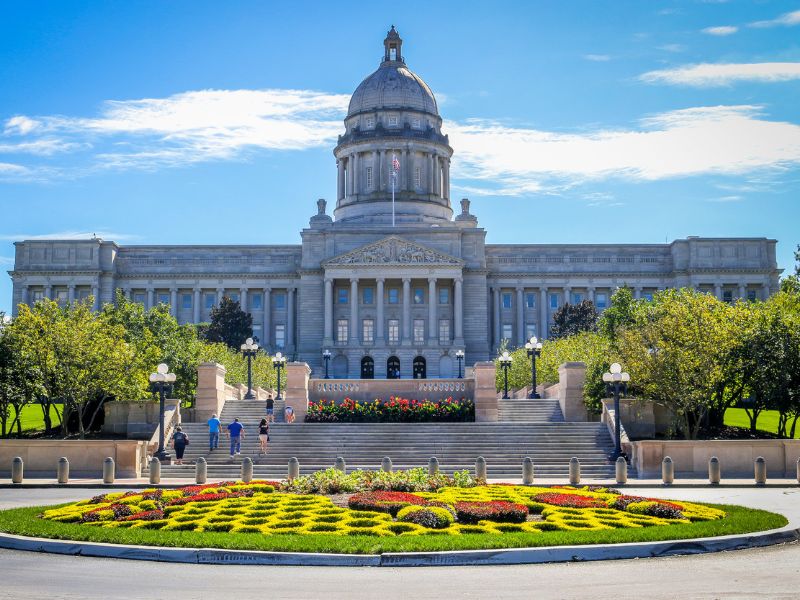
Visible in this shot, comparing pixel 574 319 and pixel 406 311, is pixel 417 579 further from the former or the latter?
pixel 406 311

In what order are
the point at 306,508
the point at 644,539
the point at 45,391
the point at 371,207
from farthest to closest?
1. the point at 371,207
2. the point at 45,391
3. the point at 306,508
4. the point at 644,539

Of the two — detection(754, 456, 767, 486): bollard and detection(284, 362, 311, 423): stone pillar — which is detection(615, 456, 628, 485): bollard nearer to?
detection(754, 456, 767, 486): bollard

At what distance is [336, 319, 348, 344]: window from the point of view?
11388 cm

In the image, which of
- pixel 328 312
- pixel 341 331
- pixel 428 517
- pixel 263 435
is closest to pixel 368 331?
pixel 341 331

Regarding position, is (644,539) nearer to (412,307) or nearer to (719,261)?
(412,307)

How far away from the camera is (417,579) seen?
55.5 feet

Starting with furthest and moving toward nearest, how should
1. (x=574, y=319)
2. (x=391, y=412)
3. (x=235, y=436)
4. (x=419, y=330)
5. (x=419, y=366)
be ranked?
1. (x=419, y=330)
2. (x=419, y=366)
3. (x=574, y=319)
4. (x=391, y=412)
5. (x=235, y=436)

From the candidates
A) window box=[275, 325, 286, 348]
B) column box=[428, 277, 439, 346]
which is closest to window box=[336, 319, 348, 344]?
window box=[275, 325, 286, 348]

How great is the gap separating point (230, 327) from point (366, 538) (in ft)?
266

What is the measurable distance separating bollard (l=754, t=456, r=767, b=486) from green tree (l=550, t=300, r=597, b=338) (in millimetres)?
63951

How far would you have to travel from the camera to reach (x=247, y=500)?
2486 cm

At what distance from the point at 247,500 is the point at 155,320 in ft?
131

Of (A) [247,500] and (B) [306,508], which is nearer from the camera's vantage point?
(B) [306,508]

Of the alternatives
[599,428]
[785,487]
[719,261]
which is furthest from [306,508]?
[719,261]
